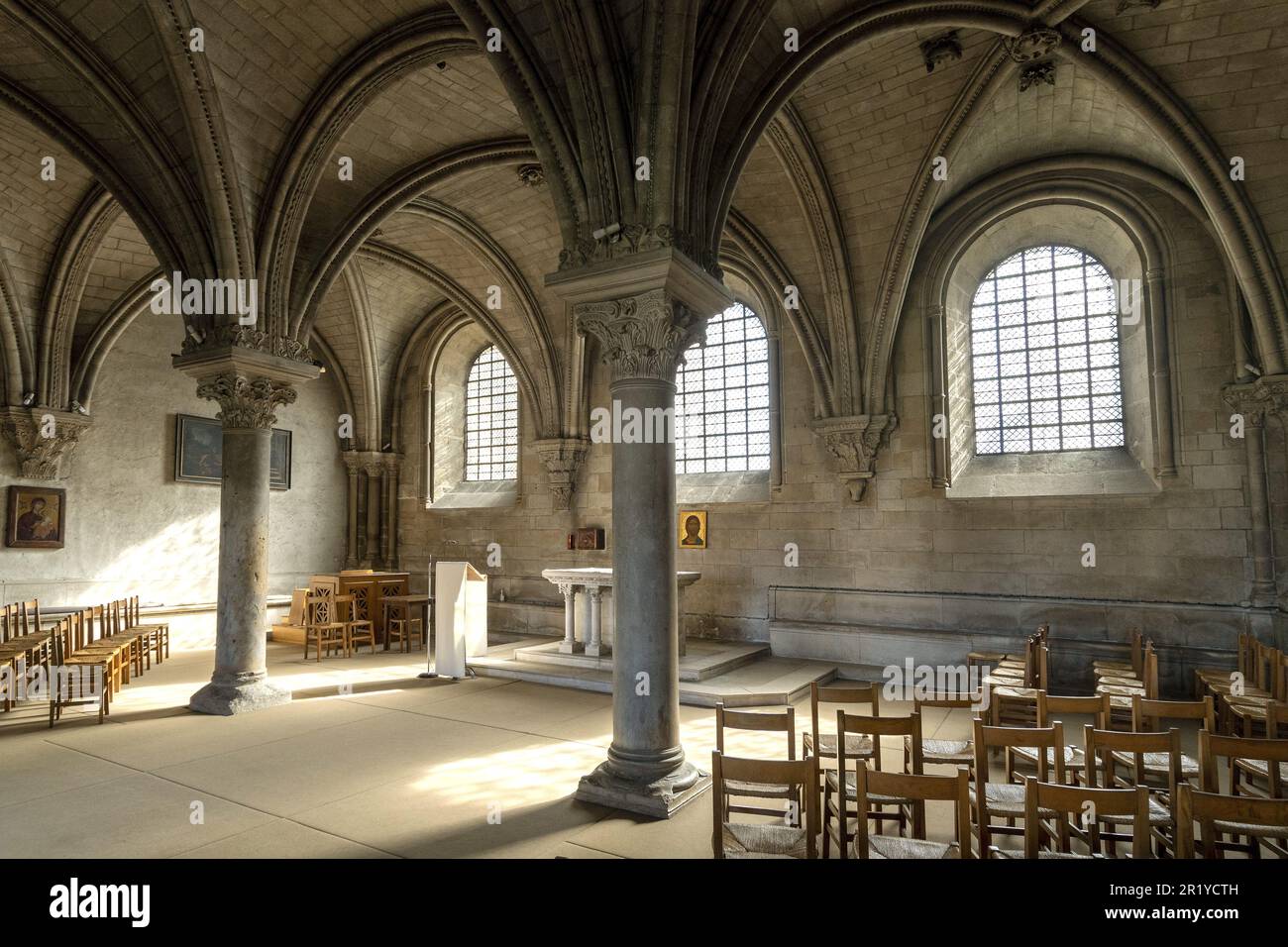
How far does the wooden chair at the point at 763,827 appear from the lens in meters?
3.30

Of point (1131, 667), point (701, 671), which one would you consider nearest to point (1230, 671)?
point (1131, 667)

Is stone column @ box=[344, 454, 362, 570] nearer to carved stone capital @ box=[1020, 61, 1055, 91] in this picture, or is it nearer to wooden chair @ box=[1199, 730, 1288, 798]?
carved stone capital @ box=[1020, 61, 1055, 91]

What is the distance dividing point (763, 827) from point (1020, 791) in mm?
1401

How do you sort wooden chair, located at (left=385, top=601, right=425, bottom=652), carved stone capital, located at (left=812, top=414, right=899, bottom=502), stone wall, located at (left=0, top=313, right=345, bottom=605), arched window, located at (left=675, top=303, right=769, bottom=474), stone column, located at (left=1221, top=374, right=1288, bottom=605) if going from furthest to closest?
arched window, located at (left=675, top=303, right=769, bottom=474) → wooden chair, located at (left=385, top=601, right=425, bottom=652) → stone wall, located at (left=0, top=313, right=345, bottom=605) → carved stone capital, located at (left=812, top=414, right=899, bottom=502) → stone column, located at (left=1221, top=374, right=1288, bottom=605)

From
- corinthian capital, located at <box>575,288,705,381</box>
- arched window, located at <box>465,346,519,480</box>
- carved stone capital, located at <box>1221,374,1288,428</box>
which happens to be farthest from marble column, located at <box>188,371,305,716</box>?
carved stone capital, located at <box>1221,374,1288,428</box>

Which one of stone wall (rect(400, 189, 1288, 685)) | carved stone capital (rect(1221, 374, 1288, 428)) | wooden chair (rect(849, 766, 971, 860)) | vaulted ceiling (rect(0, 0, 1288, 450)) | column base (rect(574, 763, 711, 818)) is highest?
vaulted ceiling (rect(0, 0, 1288, 450))

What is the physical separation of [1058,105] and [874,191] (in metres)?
2.16

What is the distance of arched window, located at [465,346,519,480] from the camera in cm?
1538

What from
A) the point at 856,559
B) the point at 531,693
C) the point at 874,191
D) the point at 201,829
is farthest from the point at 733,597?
the point at 201,829

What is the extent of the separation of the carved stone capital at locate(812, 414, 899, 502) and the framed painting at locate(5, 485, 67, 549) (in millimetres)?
11635

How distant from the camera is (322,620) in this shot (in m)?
12.1

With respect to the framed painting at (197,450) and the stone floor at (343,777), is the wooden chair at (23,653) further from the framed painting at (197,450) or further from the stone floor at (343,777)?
the framed painting at (197,450)

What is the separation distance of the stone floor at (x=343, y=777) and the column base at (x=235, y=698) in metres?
0.19
